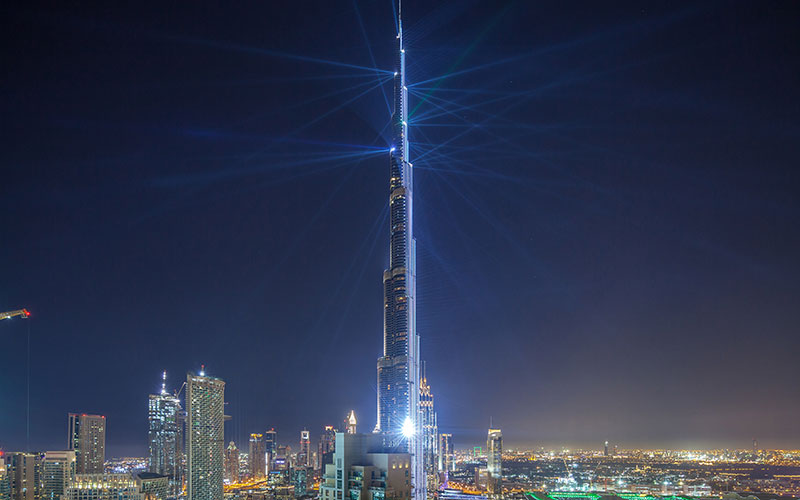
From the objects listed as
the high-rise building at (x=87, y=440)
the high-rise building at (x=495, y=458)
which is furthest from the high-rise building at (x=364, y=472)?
the high-rise building at (x=87, y=440)

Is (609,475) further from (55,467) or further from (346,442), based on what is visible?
(346,442)

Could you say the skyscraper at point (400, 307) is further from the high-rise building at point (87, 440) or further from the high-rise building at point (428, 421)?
the high-rise building at point (87, 440)

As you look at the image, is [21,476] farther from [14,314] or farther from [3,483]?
[14,314]

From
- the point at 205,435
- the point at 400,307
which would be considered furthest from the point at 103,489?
the point at 400,307

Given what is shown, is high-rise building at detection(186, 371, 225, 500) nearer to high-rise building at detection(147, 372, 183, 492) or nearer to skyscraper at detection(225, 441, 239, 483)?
high-rise building at detection(147, 372, 183, 492)

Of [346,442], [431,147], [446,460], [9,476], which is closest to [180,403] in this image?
[9,476]

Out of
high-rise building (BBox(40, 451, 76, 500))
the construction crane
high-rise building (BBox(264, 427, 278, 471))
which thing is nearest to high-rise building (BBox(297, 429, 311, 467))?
high-rise building (BBox(264, 427, 278, 471))
